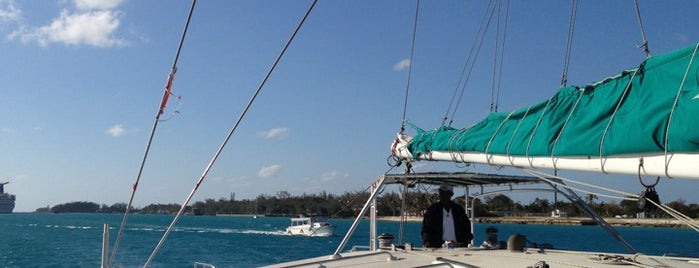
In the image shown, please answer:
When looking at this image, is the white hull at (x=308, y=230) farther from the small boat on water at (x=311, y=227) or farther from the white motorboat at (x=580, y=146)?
the white motorboat at (x=580, y=146)

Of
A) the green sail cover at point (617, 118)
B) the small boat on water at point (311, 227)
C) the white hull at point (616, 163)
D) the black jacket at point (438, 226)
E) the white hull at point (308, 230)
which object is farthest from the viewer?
the small boat on water at point (311, 227)

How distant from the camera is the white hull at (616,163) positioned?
5109 millimetres

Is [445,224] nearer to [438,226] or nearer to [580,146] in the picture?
[438,226]

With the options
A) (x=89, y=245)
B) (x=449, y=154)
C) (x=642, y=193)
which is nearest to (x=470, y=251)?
(x=449, y=154)

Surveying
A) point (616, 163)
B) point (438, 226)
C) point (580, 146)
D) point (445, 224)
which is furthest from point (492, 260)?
point (445, 224)

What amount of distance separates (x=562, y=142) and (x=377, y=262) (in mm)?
2540

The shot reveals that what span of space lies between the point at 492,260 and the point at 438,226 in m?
2.64

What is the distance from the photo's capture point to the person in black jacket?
10.4 m

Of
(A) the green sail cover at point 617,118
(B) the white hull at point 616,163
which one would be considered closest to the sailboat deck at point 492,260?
(B) the white hull at point 616,163

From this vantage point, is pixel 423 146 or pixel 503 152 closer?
pixel 503 152

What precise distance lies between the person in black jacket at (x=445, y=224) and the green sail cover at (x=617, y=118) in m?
1.97

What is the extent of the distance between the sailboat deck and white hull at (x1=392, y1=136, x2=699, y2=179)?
1004 mm

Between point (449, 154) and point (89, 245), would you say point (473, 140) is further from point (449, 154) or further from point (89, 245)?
point (89, 245)

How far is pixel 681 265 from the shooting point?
718 cm
